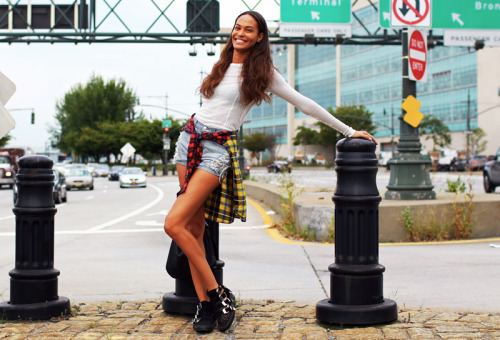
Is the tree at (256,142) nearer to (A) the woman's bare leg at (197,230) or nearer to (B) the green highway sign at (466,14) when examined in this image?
(B) the green highway sign at (466,14)

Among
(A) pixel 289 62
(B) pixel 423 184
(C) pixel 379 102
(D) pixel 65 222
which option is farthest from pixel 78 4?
(A) pixel 289 62

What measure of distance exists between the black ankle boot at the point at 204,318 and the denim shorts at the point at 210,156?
764 mm

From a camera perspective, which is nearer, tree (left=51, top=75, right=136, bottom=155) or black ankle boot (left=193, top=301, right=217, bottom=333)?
black ankle boot (left=193, top=301, right=217, bottom=333)

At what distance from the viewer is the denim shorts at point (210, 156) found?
13.0ft

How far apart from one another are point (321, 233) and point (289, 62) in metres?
109

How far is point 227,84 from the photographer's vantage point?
4.07 meters

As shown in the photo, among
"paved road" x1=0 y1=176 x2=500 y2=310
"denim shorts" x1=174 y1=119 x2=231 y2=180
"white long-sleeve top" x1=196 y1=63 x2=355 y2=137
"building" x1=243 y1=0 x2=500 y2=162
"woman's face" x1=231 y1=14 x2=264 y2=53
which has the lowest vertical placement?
"paved road" x1=0 y1=176 x2=500 y2=310

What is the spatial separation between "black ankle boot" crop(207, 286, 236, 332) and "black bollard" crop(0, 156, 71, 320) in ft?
3.59

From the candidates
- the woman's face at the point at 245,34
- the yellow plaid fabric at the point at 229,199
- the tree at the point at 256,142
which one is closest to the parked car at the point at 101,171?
the tree at the point at 256,142

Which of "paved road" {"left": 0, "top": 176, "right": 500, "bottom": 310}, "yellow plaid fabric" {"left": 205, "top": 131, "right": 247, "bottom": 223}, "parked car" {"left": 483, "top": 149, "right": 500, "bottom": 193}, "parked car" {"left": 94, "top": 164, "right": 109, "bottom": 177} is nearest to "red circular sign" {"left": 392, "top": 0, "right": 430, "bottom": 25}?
"paved road" {"left": 0, "top": 176, "right": 500, "bottom": 310}

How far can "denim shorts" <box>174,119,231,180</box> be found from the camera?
13.0ft

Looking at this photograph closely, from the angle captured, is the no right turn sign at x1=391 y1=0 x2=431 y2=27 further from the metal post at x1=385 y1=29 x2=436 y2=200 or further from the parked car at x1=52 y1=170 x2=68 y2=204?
the parked car at x1=52 y1=170 x2=68 y2=204

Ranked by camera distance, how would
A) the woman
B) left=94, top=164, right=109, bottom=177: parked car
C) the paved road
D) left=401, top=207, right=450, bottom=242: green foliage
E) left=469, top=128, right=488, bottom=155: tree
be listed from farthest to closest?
left=469, top=128, right=488, bottom=155: tree, left=94, top=164, right=109, bottom=177: parked car, left=401, top=207, right=450, bottom=242: green foliage, the paved road, the woman

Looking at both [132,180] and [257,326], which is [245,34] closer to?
[257,326]
